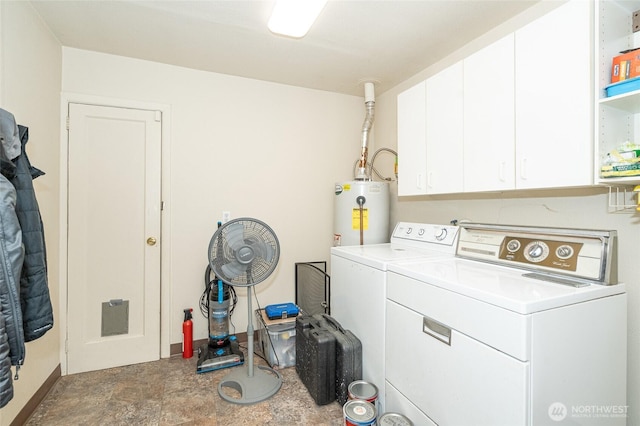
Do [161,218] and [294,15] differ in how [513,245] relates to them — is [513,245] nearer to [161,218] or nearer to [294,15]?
[294,15]

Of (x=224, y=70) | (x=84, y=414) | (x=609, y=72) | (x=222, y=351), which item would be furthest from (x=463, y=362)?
(x=224, y=70)

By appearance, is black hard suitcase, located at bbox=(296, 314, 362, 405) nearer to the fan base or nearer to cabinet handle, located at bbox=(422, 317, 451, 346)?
the fan base

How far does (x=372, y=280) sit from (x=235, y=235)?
3.00 ft

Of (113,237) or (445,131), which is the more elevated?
(445,131)

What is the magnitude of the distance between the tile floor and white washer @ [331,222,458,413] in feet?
1.49

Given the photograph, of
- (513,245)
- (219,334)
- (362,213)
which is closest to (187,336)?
(219,334)

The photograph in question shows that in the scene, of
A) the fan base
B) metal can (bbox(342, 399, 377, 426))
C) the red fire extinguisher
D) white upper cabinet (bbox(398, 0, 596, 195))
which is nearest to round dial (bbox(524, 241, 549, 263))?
white upper cabinet (bbox(398, 0, 596, 195))

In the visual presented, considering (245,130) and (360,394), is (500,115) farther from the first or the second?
(245,130)

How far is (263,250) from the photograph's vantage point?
2000mm

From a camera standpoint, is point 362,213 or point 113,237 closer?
point 113,237


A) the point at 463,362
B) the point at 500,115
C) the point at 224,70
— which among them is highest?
the point at 224,70

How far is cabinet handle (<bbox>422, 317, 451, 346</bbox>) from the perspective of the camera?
51.1 inches

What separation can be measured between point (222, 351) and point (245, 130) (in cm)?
195

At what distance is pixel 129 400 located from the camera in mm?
1971
